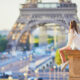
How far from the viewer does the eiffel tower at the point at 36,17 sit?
15.8ft

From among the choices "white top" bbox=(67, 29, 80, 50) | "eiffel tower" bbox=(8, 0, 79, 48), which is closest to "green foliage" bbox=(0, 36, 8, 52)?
"eiffel tower" bbox=(8, 0, 79, 48)

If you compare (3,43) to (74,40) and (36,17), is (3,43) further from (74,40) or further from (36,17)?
(74,40)

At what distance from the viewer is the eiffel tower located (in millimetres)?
4812

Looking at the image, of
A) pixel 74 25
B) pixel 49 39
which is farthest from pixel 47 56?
pixel 74 25

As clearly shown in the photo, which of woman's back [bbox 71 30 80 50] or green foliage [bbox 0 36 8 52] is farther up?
woman's back [bbox 71 30 80 50]

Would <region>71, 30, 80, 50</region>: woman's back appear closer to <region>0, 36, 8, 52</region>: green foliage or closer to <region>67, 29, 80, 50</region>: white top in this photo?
<region>67, 29, 80, 50</region>: white top

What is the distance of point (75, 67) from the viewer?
1.02 meters

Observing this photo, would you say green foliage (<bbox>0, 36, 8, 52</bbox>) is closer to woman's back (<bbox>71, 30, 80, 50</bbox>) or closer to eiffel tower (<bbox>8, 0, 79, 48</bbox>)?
eiffel tower (<bbox>8, 0, 79, 48</bbox>)

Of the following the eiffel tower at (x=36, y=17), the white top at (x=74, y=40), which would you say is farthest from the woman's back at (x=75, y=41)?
the eiffel tower at (x=36, y=17)

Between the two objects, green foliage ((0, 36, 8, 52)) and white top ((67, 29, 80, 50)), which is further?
green foliage ((0, 36, 8, 52))

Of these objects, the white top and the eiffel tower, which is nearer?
the white top

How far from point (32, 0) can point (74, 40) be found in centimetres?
345

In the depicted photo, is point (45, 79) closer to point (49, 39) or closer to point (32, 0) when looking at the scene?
point (49, 39)

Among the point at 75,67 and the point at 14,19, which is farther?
the point at 14,19
